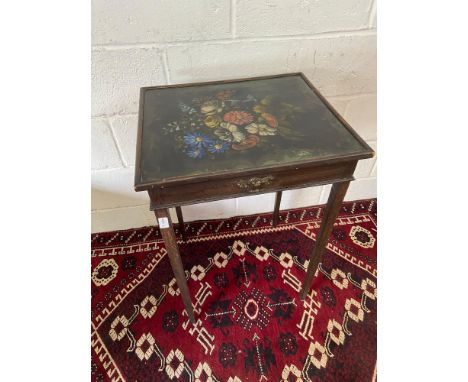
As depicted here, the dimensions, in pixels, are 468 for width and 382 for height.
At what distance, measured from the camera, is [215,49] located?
938mm

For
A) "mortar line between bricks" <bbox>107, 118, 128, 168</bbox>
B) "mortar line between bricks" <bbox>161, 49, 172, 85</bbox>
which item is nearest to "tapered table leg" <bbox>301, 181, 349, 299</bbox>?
"mortar line between bricks" <bbox>161, 49, 172, 85</bbox>

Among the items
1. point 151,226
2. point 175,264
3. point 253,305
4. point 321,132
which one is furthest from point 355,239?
point 151,226

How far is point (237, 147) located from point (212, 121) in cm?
14

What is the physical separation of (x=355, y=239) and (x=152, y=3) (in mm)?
1318

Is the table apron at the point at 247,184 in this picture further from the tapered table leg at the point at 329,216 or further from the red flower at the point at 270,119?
the red flower at the point at 270,119

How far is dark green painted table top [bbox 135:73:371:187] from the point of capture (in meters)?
0.64

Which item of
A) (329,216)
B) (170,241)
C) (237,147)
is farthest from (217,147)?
(329,216)

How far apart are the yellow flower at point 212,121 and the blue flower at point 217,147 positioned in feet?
0.26

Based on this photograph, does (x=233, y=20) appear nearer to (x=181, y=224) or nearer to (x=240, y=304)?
(x=181, y=224)

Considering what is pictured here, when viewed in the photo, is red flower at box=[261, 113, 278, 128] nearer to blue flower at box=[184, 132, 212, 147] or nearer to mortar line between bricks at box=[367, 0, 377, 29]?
blue flower at box=[184, 132, 212, 147]

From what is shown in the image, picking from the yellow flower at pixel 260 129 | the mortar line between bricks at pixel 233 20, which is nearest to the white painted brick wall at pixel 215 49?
the mortar line between bricks at pixel 233 20

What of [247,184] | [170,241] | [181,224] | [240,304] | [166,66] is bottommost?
[240,304]

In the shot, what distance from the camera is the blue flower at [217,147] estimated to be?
0.67 m

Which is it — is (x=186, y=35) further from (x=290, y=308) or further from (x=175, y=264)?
(x=290, y=308)
